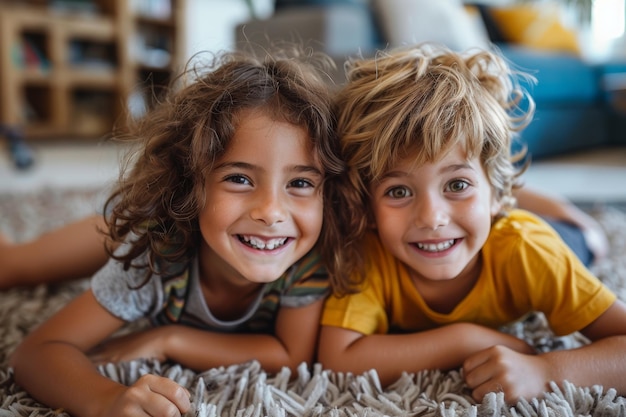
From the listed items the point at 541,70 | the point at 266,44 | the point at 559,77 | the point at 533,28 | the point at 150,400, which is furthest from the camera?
the point at 533,28

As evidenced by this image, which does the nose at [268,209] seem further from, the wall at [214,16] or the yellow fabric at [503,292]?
the wall at [214,16]

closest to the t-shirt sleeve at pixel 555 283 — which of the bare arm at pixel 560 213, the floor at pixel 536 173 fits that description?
the bare arm at pixel 560 213

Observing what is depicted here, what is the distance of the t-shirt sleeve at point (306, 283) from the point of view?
77 cm

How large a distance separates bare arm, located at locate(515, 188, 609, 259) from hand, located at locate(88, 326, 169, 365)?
2.39 feet

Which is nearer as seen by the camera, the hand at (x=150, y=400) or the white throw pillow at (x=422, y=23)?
the hand at (x=150, y=400)

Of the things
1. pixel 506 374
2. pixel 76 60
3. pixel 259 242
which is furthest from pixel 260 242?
pixel 76 60

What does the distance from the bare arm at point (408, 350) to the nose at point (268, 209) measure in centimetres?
18

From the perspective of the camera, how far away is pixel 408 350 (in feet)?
2.39

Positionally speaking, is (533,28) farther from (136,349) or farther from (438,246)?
(136,349)

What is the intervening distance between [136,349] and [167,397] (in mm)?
168

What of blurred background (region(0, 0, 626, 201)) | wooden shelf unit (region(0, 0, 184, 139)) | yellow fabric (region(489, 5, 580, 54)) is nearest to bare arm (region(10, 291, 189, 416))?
blurred background (region(0, 0, 626, 201))

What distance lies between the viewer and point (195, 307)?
0.79m

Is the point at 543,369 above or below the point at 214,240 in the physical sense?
below

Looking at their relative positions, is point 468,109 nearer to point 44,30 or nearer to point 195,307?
point 195,307
